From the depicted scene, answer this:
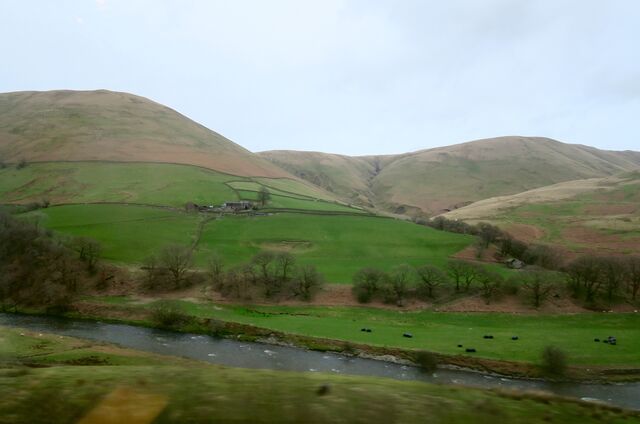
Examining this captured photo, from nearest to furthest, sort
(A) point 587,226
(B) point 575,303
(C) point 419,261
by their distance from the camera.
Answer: (B) point 575,303, (C) point 419,261, (A) point 587,226

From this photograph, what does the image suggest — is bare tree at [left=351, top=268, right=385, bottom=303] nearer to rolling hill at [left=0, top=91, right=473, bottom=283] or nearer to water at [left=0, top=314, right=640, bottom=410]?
rolling hill at [left=0, top=91, right=473, bottom=283]

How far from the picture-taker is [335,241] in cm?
8638

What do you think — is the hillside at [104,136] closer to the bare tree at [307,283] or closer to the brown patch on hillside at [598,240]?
the bare tree at [307,283]

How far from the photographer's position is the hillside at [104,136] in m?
137

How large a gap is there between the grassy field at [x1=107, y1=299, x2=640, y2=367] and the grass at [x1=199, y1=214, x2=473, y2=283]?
12.1 metres

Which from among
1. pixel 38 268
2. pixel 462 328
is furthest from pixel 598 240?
pixel 38 268

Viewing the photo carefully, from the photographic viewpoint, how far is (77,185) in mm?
109625

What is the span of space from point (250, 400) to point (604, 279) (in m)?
69.1

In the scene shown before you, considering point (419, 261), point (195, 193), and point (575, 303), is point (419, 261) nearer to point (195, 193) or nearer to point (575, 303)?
point (575, 303)

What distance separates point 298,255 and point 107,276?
3222cm

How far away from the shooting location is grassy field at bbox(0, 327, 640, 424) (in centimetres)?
940

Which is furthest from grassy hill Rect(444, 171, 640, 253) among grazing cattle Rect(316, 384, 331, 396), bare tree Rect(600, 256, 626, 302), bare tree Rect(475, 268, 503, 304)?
grazing cattle Rect(316, 384, 331, 396)

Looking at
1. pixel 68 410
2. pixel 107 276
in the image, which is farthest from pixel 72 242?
pixel 68 410

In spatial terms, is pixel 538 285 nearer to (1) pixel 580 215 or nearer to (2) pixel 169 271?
(2) pixel 169 271
